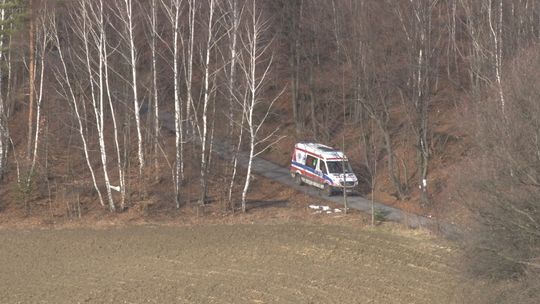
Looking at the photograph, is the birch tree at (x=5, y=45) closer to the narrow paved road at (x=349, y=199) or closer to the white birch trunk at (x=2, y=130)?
the white birch trunk at (x=2, y=130)

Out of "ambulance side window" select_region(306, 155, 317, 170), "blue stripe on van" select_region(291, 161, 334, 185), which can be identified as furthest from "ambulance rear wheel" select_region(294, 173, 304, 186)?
"ambulance side window" select_region(306, 155, 317, 170)

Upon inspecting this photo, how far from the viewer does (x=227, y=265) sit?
2267 cm

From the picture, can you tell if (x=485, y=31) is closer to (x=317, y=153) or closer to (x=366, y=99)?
(x=366, y=99)

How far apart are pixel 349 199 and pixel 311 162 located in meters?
2.78

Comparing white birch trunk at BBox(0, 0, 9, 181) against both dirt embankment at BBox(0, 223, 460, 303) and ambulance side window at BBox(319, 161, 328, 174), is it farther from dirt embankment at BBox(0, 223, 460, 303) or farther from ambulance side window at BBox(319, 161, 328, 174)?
ambulance side window at BBox(319, 161, 328, 174)

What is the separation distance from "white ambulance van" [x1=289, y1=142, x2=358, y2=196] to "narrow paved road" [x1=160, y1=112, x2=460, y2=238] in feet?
1.49

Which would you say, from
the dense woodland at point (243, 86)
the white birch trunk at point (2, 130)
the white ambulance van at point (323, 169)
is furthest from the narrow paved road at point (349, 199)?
the white birch trunk at point (2, 130)

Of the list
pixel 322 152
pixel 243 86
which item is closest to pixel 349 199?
pixel 322 152

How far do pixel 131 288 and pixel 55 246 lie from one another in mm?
7160

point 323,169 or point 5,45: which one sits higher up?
point 5,45

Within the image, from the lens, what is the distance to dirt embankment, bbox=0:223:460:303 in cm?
1906

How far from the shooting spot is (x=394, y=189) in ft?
115

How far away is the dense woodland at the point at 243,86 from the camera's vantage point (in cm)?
3128

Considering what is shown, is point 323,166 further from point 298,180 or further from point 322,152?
point 298,180
